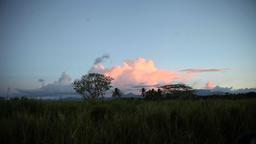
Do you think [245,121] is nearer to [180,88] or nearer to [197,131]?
[197,131]

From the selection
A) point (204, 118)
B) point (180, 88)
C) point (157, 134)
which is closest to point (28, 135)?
point (157, 134)

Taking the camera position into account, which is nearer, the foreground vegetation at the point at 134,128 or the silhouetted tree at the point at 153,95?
the foreground vegetation at the point at 134,128

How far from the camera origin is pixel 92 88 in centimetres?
Answer: 4925

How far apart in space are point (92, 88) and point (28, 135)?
1747 inches

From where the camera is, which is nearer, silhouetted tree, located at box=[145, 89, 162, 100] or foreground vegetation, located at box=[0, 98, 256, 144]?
foreground vegetation, located at box=[0, 98, 256, 144]

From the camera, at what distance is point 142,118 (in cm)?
662

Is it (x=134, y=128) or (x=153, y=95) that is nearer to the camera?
(x=134, y=128)

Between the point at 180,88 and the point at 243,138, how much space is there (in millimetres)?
45018

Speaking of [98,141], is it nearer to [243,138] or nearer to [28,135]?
[28,135]

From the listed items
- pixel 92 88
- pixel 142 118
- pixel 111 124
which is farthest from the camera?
pixel 92 88

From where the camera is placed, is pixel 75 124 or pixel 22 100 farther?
pixel 22 100

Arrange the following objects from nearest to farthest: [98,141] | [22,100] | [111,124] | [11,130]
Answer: [98,141]
[11,130]
[111,124]
[22,100]

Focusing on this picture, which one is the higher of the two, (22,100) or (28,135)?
(22,100)

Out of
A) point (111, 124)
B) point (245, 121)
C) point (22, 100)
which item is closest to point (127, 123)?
point (111, 124)
